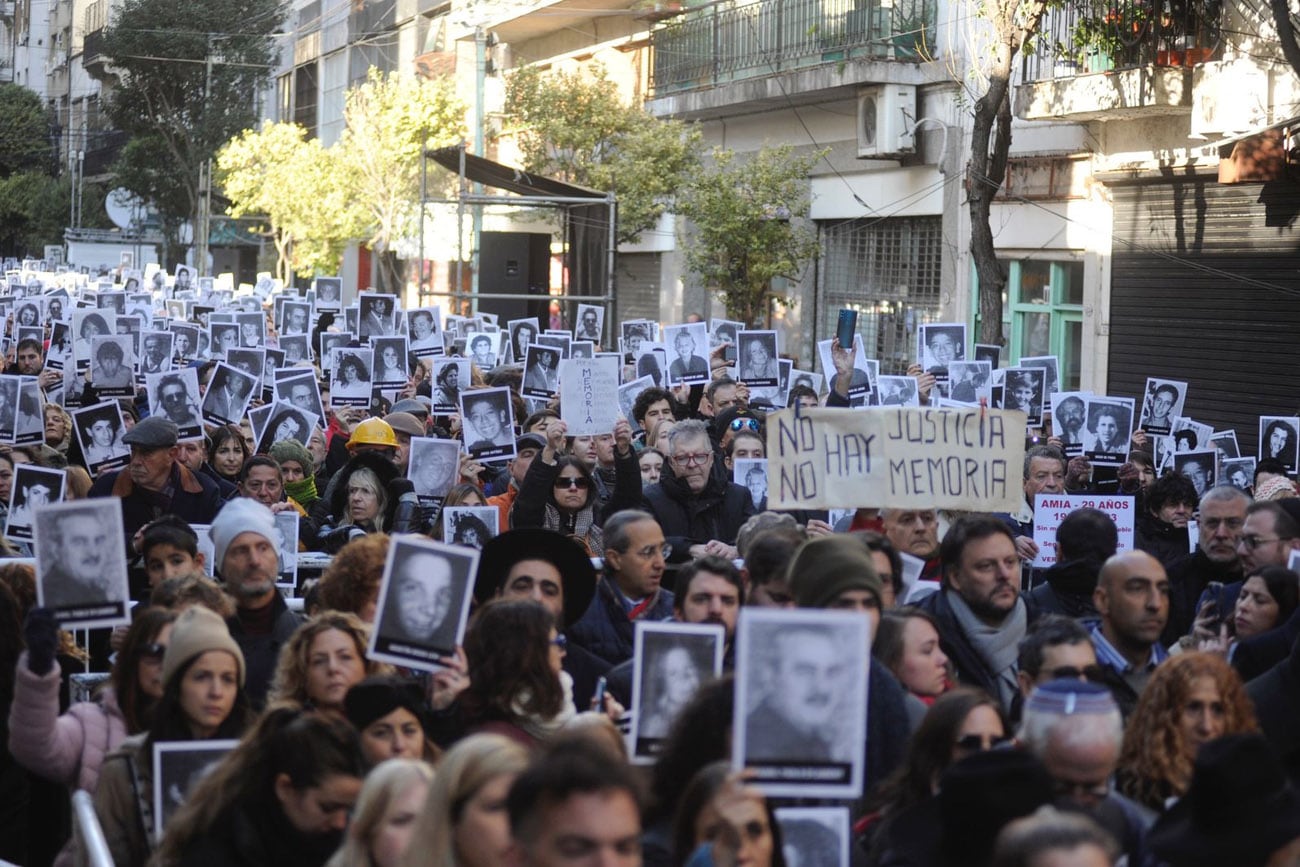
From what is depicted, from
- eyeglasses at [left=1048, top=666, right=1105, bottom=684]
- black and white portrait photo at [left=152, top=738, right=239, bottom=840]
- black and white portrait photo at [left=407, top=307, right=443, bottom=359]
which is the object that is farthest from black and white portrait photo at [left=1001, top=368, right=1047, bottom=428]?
black and white portrait photo at [left=152, top=738, right=239, bottom=840]

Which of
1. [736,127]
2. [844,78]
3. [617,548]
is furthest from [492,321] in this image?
[617,548]

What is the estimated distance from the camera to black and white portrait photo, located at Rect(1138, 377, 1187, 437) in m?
13.9

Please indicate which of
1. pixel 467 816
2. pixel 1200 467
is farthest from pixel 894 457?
pixel 1200 467

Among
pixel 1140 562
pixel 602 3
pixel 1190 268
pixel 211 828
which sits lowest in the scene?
pixel 211 828

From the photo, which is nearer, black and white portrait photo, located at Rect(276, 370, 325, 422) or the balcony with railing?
black and white portrait photo, located at Rect(276, 370, 325, 422)

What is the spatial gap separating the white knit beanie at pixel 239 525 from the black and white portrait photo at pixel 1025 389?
27.7 feet

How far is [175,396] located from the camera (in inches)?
507

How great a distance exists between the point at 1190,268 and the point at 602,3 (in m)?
18.4

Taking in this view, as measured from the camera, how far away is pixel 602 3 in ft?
122

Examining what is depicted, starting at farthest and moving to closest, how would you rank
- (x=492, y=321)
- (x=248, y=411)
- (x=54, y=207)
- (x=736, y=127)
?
(x=54, y=207) → (x=736, y=127) → (x=492, y=321) → (x=248, y=411)

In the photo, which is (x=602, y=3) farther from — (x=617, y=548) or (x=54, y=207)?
(x=54, y=207)

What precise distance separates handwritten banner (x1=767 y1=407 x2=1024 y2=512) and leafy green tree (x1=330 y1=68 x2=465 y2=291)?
1253 inches

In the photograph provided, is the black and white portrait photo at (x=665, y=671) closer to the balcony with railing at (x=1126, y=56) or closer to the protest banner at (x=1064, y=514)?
the protest banner at (x=1064, y=514)

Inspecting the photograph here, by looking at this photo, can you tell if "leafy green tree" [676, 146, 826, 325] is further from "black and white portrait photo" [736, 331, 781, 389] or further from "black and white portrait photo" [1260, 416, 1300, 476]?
"black and white portrait photo" [1260, 416, 1300, 476]
